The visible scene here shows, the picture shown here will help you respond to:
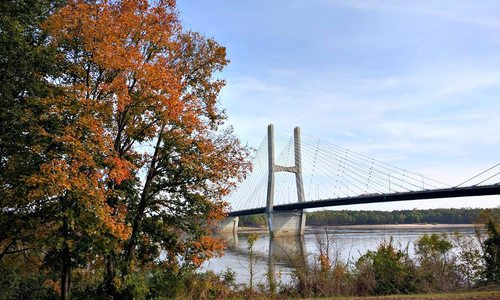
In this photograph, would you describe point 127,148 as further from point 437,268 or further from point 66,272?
point 437,268

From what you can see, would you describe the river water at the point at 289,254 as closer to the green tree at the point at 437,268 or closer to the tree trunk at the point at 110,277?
the green tree at the point at 437,268

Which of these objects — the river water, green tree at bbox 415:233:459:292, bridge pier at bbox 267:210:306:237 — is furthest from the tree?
bridge pier at bbox 267:210:306:237

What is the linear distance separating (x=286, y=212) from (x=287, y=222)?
141 cm

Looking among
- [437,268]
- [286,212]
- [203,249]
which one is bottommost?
[437,268]

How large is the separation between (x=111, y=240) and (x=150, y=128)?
11.1ft

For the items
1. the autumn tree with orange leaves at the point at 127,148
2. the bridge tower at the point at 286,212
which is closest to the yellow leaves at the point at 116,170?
the autumn tree with orange leaves at the point at 127,148

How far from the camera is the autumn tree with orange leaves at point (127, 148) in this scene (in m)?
8.64

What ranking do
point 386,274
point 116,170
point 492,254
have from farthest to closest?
point 492,254
point 386,274
point 116,170

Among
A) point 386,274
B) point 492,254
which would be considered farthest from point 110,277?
point 492,254

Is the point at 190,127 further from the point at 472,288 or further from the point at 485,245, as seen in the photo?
the point at 485,245

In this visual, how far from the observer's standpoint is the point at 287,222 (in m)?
60.2

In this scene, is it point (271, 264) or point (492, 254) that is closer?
point (492, 254)

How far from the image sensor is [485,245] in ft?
47.1

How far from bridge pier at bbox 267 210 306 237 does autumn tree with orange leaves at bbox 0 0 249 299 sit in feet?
148
